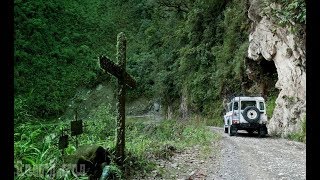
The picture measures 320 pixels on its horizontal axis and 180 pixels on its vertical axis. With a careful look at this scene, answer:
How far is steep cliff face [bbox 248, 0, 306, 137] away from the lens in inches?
616

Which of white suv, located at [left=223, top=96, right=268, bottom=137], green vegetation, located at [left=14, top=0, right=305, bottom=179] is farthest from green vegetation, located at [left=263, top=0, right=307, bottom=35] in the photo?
white suv, located at [left=223, top=96, right=268, bottom=137]

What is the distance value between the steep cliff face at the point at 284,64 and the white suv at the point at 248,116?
1.12 metres

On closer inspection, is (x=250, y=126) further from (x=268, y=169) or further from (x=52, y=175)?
(x=52, y=175)

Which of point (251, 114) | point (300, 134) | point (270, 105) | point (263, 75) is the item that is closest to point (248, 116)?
point (251, 114)

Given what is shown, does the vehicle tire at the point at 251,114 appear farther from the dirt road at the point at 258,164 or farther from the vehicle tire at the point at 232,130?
the dirt road at the point at 258,164

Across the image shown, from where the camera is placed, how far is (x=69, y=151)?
236 inches

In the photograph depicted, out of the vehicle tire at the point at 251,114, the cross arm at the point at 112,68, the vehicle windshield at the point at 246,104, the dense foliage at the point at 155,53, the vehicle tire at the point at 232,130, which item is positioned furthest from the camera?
the dense foliage at the point at 155,53

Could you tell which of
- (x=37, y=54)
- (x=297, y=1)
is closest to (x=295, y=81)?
(x=297, y=1)

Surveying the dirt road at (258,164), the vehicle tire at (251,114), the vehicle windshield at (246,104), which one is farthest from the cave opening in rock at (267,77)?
the dirt road at (258,164)

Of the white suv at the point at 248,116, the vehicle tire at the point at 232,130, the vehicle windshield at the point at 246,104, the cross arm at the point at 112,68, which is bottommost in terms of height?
the vehicle tire at the point at 232,130

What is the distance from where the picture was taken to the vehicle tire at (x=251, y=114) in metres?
16.5

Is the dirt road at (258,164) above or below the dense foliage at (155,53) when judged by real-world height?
below

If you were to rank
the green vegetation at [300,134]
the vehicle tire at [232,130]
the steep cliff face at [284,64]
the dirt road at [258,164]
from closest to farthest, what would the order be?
1. the dirt road at [258,164]
2. the green vegetation at [300,134]
3. the steep cliff face at [284,64]
4. the vehicle tire at [232,130]

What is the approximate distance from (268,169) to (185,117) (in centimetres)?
2364
